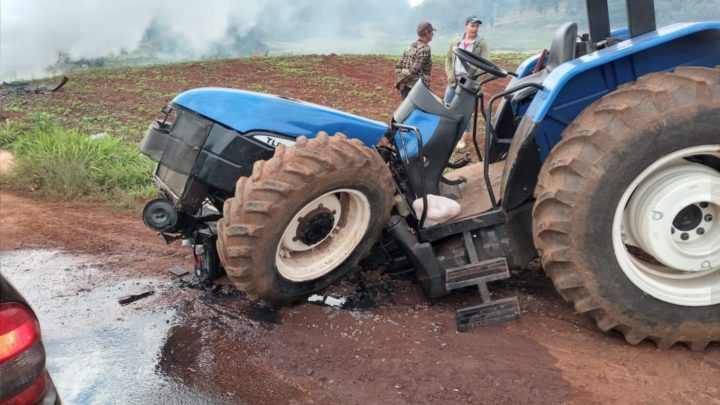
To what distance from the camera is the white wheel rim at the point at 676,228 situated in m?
2.75

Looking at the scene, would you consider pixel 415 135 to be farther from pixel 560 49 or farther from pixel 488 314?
pixel 488 314

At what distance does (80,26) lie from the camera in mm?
22531

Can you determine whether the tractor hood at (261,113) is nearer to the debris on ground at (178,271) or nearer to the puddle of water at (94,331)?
the puddle of water at (94,331)

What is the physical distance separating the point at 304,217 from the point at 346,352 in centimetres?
73

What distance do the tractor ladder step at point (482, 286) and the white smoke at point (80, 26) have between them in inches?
808

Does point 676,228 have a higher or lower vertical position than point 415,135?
lower

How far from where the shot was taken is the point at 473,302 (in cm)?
347

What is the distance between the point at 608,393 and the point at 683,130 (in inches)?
46.2

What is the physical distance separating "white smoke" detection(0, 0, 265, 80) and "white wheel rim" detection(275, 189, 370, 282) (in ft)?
65.4

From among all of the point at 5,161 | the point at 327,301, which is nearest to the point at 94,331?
the point at 327,301

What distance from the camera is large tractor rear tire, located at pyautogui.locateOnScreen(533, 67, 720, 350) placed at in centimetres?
263

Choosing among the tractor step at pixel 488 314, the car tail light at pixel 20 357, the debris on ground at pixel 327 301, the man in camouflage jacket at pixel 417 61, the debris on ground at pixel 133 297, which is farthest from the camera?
the man in camouflage jacket at pixel 417 61

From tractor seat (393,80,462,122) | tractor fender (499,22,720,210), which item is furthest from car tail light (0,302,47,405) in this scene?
tractor seat (393,80,462,122)

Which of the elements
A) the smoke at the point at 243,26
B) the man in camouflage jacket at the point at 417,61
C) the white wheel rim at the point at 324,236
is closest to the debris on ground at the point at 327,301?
the white wheel rim at the point at 324,236
